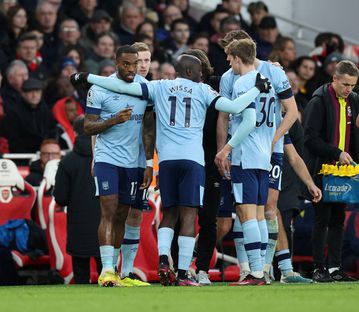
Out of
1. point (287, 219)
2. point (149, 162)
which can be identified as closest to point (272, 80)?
point (149, 162)

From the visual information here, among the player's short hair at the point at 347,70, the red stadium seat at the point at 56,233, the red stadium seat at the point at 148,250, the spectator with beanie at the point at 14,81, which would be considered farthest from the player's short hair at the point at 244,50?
the spectator with beanie at the point at 14,81

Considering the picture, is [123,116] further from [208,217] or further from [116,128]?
[208,217]

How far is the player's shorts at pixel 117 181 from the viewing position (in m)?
13.3

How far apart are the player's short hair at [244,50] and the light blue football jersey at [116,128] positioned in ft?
3.17

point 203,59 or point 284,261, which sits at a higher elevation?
point 203,59

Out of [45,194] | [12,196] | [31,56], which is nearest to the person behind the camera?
[12,196]

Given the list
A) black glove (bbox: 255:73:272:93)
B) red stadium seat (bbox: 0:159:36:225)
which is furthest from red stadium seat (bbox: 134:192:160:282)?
black glove (bbox: 255:73:272:93)

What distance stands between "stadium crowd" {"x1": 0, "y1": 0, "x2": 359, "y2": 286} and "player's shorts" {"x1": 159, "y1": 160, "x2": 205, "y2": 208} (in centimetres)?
1

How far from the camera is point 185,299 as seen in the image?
34.9 ft

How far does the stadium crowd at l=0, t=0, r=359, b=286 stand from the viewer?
13281mm

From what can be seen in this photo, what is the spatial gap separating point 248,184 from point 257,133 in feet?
1.68

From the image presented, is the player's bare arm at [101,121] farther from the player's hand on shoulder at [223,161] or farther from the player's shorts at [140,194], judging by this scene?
the player's hand on shoulder at [223,161]

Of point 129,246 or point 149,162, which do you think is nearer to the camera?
point 149,162

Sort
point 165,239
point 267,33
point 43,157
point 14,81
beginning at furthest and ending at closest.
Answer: point 267,33 < point 14,81 < point 43,157 < point 165,239
